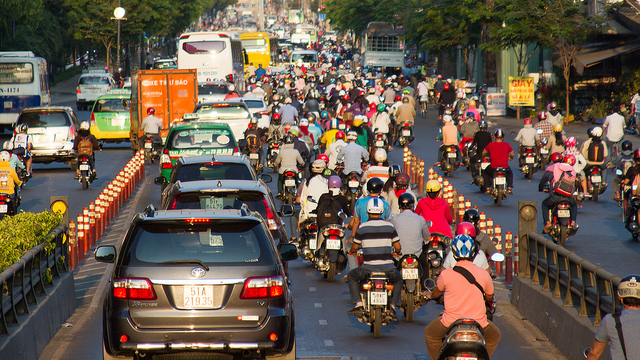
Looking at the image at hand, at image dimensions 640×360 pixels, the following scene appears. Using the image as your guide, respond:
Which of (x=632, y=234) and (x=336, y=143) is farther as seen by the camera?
(x=336, y=143)

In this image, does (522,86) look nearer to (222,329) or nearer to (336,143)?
(336,143)

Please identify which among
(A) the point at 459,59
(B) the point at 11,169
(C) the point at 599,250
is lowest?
(C) the point at 599,250

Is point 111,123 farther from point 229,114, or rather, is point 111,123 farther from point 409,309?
point 409,309

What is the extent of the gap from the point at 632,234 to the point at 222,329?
36.6ft

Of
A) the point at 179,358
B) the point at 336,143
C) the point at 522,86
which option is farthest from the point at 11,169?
the point at 522,86

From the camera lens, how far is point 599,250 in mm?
15977

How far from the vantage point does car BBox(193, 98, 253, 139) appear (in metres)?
27.8

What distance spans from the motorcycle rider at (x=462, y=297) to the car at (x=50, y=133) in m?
20.9

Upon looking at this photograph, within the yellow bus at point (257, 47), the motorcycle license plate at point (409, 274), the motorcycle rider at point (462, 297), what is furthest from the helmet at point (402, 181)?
the yellow bus at point (257, 47)

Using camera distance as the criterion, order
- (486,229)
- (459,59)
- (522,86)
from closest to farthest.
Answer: (486,229) < (522,86) < (459,59)

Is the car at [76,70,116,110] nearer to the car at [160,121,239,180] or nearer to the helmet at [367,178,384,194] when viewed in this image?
the car at [160,121,239,180]

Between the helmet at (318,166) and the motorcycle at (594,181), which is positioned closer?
the helmet at (318,166)

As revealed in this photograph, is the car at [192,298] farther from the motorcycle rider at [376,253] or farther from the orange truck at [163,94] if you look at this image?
the orange truck at [163,94]

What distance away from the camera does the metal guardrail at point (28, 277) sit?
8.77 metres
